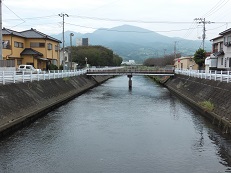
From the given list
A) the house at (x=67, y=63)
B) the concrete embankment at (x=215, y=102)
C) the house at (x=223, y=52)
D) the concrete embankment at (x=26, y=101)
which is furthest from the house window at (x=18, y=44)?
the house at (x=223, y=52)

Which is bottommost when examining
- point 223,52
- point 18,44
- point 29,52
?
point 223,52

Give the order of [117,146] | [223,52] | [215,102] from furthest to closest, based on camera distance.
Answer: [223,52] → [215,102] → [117,146]

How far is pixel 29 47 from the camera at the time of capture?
4647cm

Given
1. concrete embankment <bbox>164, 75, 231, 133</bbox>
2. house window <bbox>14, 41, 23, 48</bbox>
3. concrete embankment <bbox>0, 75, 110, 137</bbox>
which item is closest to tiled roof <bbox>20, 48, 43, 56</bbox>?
house window <bbox>14, 41, 23, 48</bbox>

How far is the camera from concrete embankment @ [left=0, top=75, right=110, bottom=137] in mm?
16281

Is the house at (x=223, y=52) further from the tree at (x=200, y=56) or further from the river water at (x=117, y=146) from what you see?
Answer: the river water at (x=117, y=146)

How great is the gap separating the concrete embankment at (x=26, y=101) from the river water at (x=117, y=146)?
672mm

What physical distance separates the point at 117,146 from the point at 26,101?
9976mm

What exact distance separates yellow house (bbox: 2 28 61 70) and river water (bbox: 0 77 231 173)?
74.3 ft

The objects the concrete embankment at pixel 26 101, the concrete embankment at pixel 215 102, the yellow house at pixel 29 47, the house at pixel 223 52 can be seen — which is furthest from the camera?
the yellow house at pixel 29 47

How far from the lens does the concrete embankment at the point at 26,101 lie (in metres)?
16.3

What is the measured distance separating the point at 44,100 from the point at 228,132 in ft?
52.6

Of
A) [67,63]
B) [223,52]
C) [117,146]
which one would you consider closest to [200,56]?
[223,52]

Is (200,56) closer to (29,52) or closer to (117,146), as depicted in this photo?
(29,52)
